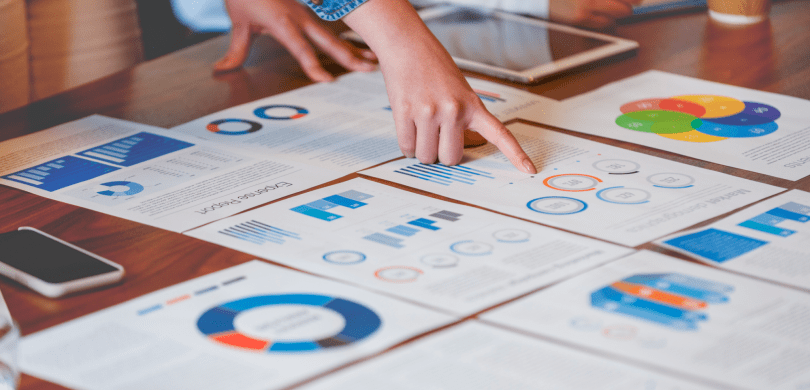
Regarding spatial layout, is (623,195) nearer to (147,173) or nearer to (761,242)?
(761,242)

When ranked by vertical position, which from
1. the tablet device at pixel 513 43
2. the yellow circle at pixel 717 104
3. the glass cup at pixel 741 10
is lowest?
the yellow circle at pixel 717 104

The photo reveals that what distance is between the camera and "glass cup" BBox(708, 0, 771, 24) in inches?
53.7

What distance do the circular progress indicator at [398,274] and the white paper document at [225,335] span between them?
27mm

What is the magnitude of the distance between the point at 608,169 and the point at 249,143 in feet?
1.27

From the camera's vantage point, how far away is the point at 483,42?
1.26 m

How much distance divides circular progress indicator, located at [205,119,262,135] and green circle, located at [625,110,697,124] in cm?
44

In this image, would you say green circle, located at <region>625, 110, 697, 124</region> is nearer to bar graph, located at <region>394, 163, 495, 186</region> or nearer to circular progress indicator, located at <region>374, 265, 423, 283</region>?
bar graph, located at <region>394, 163, 495, 186</region>

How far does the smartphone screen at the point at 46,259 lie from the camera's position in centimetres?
63

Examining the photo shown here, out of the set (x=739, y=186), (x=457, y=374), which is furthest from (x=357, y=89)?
(x=457, y=374)

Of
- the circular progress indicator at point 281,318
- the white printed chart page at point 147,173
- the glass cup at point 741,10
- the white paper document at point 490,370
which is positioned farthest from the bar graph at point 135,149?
the glass cup at point 741,10

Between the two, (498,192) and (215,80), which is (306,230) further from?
(215,80)

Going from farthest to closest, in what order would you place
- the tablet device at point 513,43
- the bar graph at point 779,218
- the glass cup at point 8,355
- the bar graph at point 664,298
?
the tablet device at point 513,43, the bar graph at point 779,218, the bar graph at point 664,298, the glass cup at point 8,355

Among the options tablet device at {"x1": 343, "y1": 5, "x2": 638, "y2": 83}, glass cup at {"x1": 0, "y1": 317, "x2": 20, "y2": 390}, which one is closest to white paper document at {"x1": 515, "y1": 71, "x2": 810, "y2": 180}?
tablet device at {"x1": 343, "y1": 5, "x2": 638, "y2": 83}

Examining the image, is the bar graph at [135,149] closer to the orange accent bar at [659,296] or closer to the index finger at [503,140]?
the index finger at [503,140]
